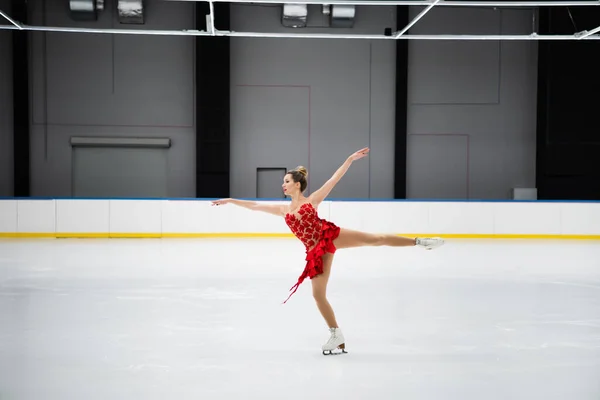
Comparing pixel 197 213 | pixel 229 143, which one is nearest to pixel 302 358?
pixel 197 213

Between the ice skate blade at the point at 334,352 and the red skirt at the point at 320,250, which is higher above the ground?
the red skirt at the point at 320,250

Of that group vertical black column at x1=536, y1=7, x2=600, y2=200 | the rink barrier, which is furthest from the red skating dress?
vertical black column at x1=536, y1=7, x2=600, y2=200

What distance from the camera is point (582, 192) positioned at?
15781mm

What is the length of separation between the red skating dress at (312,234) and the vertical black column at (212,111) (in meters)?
11.5

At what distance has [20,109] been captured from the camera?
1530 centimetres

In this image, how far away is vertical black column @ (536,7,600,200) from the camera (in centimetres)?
1578

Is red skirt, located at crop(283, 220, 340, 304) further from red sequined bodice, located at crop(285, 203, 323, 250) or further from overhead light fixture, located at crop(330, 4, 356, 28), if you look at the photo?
overhead light fixture, located at crop(330, 4, 356, 28)

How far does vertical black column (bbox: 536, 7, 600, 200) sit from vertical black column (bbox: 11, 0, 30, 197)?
1429 cm

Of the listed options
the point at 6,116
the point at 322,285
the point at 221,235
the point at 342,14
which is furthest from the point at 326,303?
the point at 6,116

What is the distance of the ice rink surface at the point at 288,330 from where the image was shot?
137 inches

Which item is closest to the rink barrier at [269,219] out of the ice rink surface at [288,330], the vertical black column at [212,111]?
the vertical black column at [212,111]

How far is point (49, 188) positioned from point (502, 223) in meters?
11.9

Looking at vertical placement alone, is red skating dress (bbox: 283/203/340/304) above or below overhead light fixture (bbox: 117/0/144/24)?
below

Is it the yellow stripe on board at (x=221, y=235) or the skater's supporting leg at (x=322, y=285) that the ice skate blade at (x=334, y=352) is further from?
the yellow stripe on board at (x=221, y=235)
